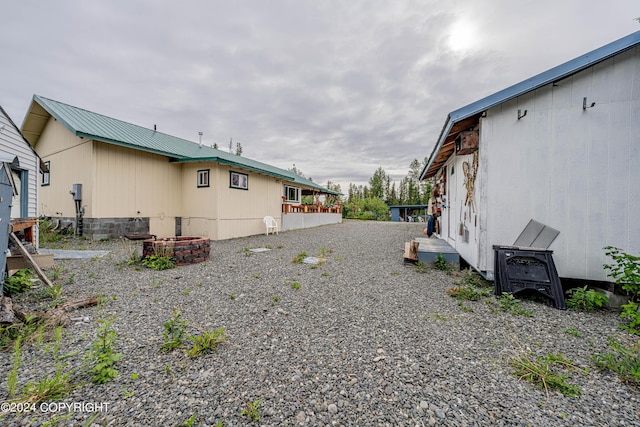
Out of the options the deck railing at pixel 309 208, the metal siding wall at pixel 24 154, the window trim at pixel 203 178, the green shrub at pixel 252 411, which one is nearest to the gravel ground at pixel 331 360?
the green shrub at pixel 252 411

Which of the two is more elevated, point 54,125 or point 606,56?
point 54,125

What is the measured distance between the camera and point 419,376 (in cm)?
192

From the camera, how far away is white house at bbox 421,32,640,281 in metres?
3.63

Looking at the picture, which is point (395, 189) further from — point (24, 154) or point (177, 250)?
point (24, 154)

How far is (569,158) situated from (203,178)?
411 inches

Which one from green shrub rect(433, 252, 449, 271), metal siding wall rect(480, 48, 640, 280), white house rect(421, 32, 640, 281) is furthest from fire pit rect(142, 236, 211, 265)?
metal siding wall rect(480, 48, 640, 280)

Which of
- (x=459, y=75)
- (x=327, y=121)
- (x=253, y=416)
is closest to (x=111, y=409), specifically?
(x=253, y=416)

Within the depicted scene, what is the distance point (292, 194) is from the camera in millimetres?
17531

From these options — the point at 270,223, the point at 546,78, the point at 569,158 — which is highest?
the point at 546,78

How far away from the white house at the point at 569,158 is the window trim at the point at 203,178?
27.7 ft

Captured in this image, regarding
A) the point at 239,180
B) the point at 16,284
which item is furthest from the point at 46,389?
the point at 239,180

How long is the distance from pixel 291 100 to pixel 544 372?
40.3ft

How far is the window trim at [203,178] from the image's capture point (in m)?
9.50

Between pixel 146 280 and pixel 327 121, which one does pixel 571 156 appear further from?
pixel 327 121
